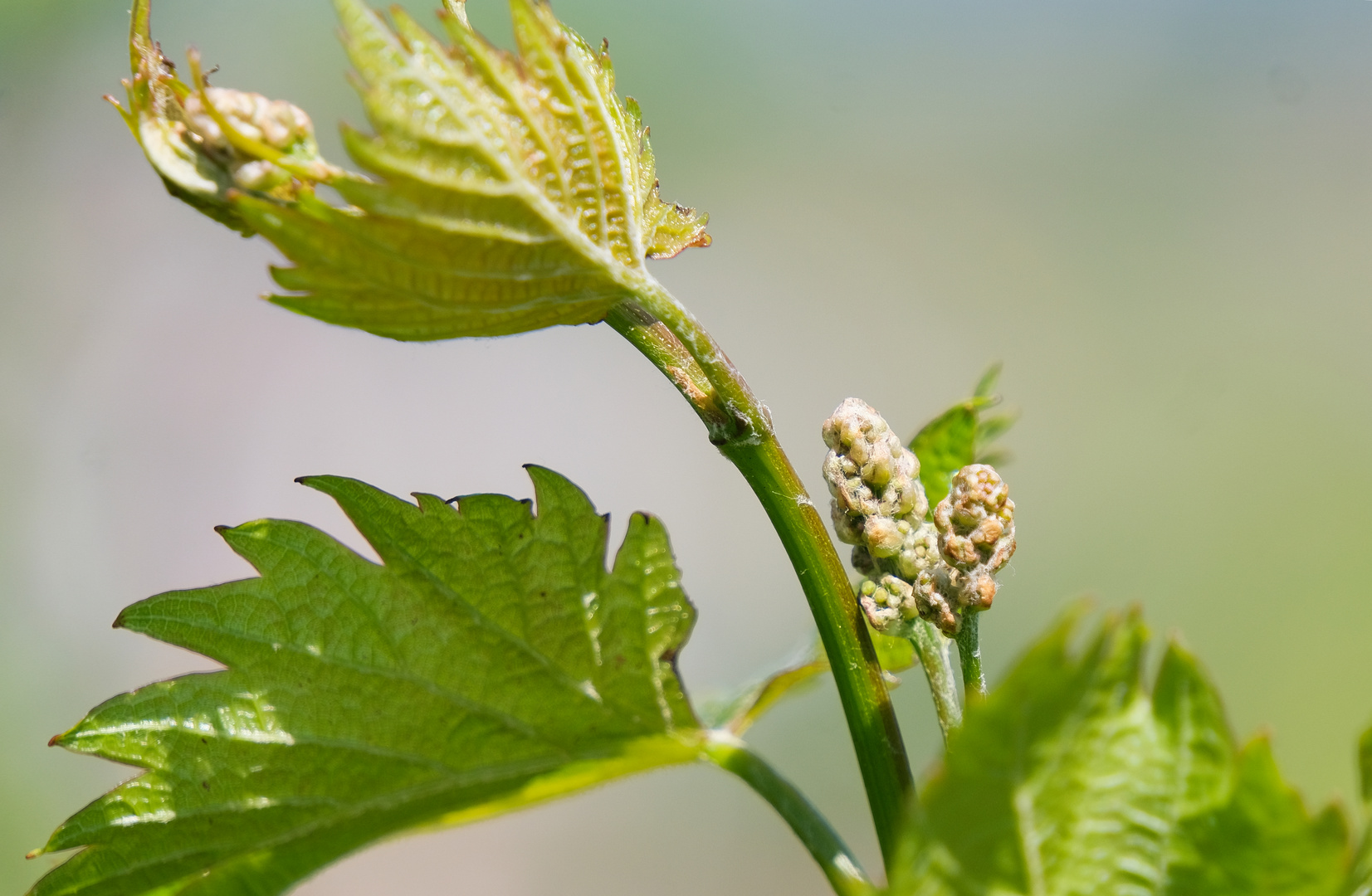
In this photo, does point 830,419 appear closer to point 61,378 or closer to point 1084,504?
point 1084,504

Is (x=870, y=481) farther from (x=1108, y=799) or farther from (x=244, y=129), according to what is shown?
(x=244, y=129)

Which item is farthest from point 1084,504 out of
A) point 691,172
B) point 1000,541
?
point 1000,541

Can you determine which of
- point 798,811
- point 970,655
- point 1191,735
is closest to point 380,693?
point 798,811

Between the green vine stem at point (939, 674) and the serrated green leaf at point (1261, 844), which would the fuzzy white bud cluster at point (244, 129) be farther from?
the serrated green leaf at point (1261, 844)

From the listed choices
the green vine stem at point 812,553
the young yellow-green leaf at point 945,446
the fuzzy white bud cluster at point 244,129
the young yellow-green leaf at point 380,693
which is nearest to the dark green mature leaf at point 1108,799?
the green vine stem at point 812,553

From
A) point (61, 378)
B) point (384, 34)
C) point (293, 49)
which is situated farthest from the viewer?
point (293, 49)

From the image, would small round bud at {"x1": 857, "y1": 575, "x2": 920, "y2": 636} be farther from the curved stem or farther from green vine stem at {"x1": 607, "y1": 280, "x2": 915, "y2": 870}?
the curved stem
